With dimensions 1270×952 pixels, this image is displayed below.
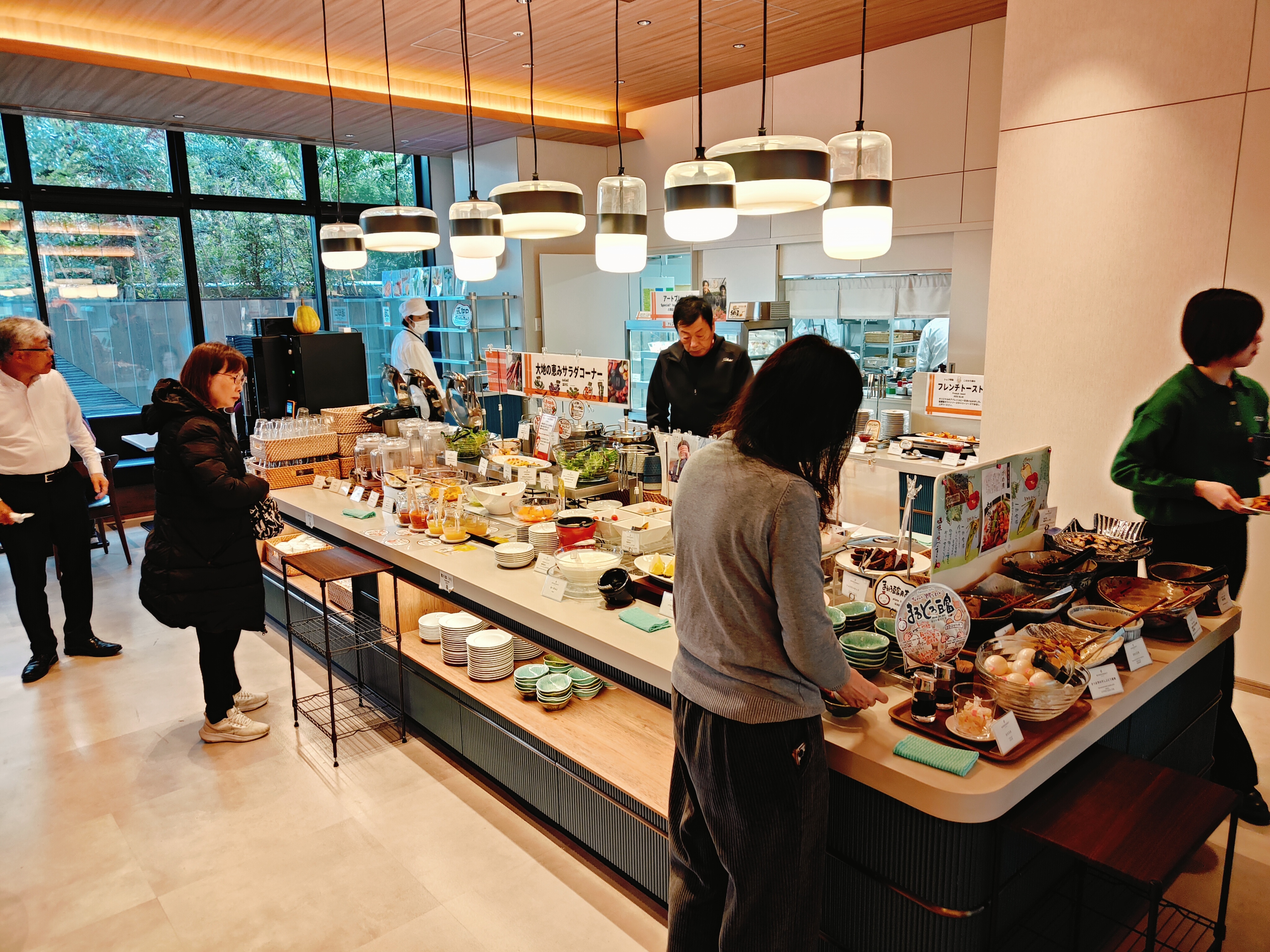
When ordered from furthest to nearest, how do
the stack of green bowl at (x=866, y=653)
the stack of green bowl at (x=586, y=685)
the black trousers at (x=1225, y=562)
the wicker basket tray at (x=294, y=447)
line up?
the wicker basket tray at (x=294, y=447) < the stack of green bowl at (x=586, y=685) < the black trousers at (x=1225, y=562) < the stack of green bowl at (x=866, y=653)

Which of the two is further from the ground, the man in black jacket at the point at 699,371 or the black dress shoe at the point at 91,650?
the man in black jacket at the point at 699,371

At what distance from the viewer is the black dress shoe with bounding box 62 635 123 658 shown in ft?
14.8

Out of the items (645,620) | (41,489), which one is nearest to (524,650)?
(645,620)

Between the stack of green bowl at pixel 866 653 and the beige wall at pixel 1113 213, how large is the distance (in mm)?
2607

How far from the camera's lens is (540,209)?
2980mm

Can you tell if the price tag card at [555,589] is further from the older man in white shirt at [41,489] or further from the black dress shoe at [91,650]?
the black dress shoe at [91,650]

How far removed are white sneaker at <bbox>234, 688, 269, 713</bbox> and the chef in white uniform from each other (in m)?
4.06

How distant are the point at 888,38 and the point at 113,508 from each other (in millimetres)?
6379

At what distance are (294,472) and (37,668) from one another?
1.57 m

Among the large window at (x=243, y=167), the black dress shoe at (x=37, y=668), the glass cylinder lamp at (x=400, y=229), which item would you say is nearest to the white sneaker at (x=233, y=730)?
the black dress shoe at (x=37, y=668)

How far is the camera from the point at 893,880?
188 centimetres

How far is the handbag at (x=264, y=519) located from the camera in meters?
3.41

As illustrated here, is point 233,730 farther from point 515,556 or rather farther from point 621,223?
point 621,223

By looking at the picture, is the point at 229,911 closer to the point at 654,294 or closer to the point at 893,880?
the point at 893,880
